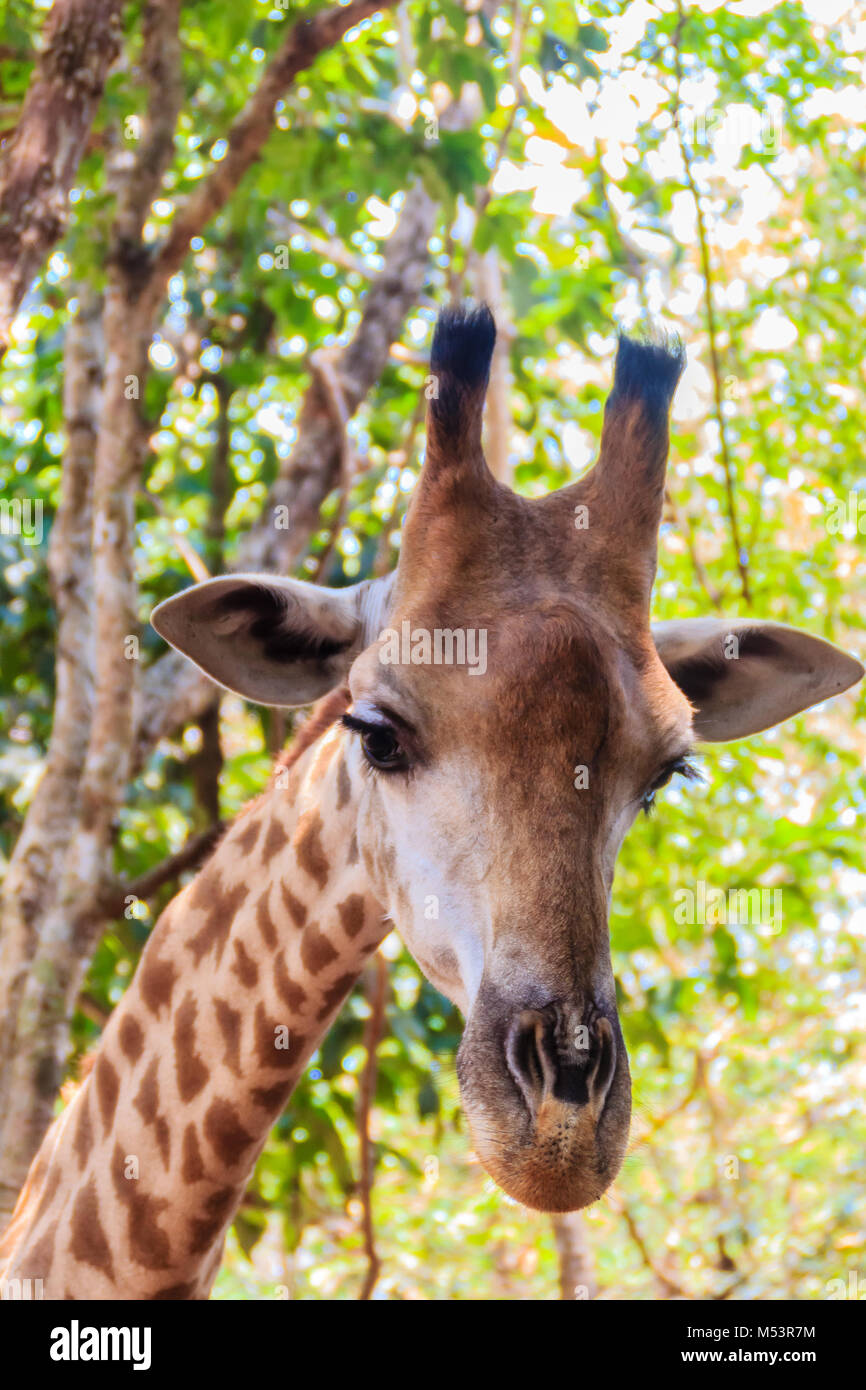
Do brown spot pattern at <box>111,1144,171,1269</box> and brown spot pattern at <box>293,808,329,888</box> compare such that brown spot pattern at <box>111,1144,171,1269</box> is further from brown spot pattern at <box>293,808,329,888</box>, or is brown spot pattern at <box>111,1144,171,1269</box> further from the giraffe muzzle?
the giraffe muzzle

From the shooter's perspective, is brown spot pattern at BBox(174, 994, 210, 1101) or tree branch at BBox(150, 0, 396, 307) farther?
tree branch at BBox(150, 0, 396, 307)

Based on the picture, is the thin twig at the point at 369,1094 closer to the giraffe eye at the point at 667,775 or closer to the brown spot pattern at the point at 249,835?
the brown spot pattern at the point at 249,835

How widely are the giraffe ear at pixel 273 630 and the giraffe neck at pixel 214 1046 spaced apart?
7.2 inches

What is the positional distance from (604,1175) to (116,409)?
12.4 ft

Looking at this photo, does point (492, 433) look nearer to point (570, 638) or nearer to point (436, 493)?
point (436, 493)

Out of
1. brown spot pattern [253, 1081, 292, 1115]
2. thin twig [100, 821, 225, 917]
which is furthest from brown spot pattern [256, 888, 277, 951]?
thin twig [100, 821, 225, 917]

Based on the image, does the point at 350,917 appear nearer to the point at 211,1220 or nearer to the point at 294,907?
the point at 294,907

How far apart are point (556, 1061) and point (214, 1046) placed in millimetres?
1275

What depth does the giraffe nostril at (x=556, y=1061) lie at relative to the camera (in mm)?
2297

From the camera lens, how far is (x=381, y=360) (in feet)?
22.7

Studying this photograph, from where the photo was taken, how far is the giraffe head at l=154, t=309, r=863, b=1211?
2363 millimetres

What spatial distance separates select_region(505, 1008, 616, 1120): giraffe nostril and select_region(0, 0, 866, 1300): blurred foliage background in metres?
0.73

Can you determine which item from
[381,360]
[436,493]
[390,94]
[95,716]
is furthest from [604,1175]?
[390,94]

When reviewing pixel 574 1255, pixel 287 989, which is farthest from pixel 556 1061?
pixel 574 1255
